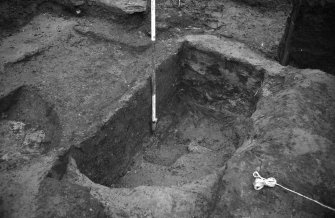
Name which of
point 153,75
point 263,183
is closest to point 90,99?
point 153,75

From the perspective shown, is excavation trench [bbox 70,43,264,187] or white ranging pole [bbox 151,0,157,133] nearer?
excavation trench [bbox 70,43,264,187]

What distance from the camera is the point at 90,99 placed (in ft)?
11.8

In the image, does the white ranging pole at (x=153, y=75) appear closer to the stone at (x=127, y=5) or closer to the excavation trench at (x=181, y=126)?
the excavation trench at (x=181, y=126)

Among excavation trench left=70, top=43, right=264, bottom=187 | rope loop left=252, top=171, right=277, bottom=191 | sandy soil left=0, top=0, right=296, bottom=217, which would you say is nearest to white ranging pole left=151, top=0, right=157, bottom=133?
excavation trench left=70, top=43, right=264, bottom=187

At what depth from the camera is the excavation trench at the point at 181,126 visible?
142 inches

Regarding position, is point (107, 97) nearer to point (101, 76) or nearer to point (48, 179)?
point (101, 76)

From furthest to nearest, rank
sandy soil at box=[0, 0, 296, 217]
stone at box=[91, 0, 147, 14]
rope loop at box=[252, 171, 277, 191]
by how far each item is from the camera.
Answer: stone at box=[91, 0, 147, 14], sandy soil at box=[0, 0, 296, 217], rope loop at box=[252, 171, 277, 191]

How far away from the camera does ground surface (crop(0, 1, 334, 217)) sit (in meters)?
2.59

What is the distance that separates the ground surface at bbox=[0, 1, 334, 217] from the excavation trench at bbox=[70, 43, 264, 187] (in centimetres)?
4

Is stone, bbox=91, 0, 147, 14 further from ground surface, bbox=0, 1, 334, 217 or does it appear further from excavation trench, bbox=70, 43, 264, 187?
excavation trench, bbox=70, 43, 264, 187

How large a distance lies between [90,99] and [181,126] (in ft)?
5.24

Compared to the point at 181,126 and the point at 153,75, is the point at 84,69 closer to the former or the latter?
the point at 153,75

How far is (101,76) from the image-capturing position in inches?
155

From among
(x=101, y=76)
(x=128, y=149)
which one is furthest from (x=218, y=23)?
(x=128, y=149)
